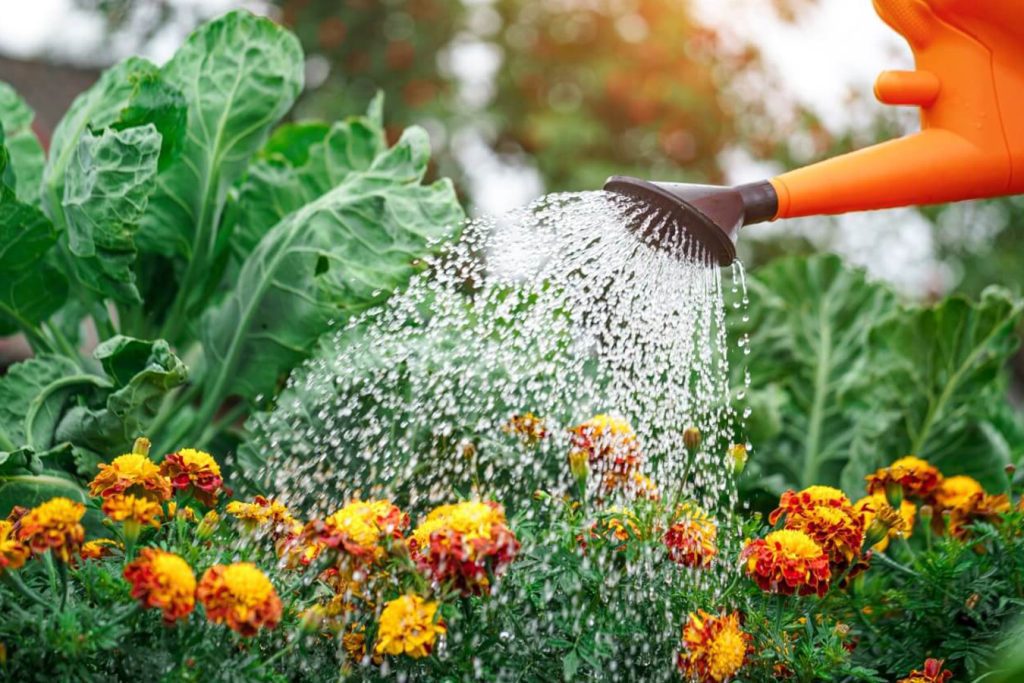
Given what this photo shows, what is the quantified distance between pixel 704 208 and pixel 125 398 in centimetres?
101

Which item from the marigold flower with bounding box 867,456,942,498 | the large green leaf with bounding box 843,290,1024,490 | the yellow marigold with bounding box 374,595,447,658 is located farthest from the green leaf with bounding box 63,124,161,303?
the large green leaf with bounding box 843,290,1024,490

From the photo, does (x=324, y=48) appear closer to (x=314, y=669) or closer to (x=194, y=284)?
(x=194, y=284)

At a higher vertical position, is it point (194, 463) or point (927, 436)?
point (194, 463)

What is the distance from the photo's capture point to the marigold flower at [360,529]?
129 cm

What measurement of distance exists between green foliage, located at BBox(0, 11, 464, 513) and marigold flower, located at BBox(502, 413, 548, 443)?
19.7 inches

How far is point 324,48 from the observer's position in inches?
251

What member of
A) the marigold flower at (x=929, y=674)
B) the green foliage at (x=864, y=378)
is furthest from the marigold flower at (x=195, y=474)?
the green foliage at (x=864, y=378)

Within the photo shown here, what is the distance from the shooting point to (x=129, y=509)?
1.32m

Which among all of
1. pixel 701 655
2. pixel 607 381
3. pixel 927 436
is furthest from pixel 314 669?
pixel 927 436

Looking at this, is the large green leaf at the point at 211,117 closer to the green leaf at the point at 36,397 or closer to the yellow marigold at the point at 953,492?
the green leaf at the point at 36,397

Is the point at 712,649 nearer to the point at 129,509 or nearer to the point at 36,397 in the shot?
the point at 129,509

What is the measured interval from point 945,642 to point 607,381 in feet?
2.44

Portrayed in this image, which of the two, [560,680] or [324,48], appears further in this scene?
[324,48]

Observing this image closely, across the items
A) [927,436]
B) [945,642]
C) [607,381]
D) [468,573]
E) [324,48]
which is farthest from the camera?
[324,48]
